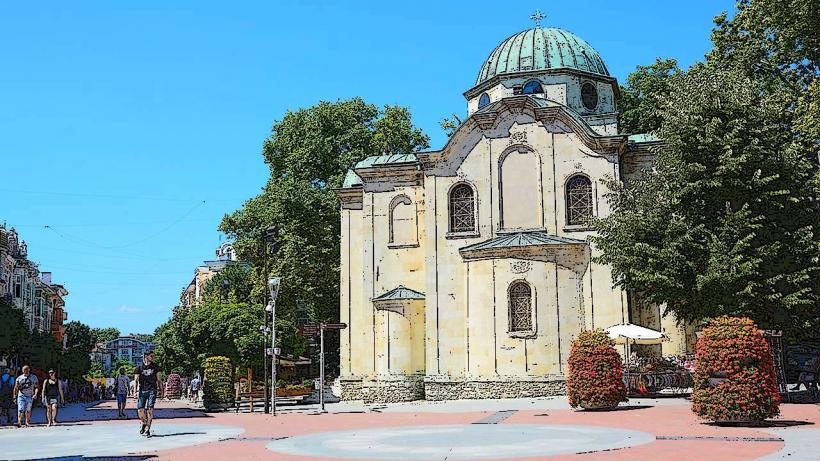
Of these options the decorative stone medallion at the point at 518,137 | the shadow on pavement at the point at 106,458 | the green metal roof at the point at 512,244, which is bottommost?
the shadow on pavement at the point at 106,458

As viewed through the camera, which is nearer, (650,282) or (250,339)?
(650,282)

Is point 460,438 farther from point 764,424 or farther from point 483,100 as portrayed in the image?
point 483,100

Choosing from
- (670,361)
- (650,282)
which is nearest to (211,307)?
(670,361)

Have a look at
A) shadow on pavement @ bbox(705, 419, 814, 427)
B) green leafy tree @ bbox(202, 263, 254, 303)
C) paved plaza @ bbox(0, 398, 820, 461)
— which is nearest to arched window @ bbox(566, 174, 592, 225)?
paved plaza @ bbox(0, 398, 820, 461)

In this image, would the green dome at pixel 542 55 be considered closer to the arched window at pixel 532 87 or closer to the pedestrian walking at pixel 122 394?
the arched window at pixel 532 87

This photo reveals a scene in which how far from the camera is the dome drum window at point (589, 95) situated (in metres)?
Answer: 40.0

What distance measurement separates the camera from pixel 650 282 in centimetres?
2617

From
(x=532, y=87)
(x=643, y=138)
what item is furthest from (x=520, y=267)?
(x=532, y=87)

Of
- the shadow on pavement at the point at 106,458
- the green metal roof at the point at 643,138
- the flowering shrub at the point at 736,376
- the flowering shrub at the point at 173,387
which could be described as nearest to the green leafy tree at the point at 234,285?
the flowering shrub at the point at 173,387

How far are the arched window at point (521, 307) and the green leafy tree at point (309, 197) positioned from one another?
16.8 m

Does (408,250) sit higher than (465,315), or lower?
higher

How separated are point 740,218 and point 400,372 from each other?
16713 mm

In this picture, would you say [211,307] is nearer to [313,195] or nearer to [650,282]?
[313,195]

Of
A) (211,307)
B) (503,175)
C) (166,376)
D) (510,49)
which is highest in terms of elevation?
(510,49)
